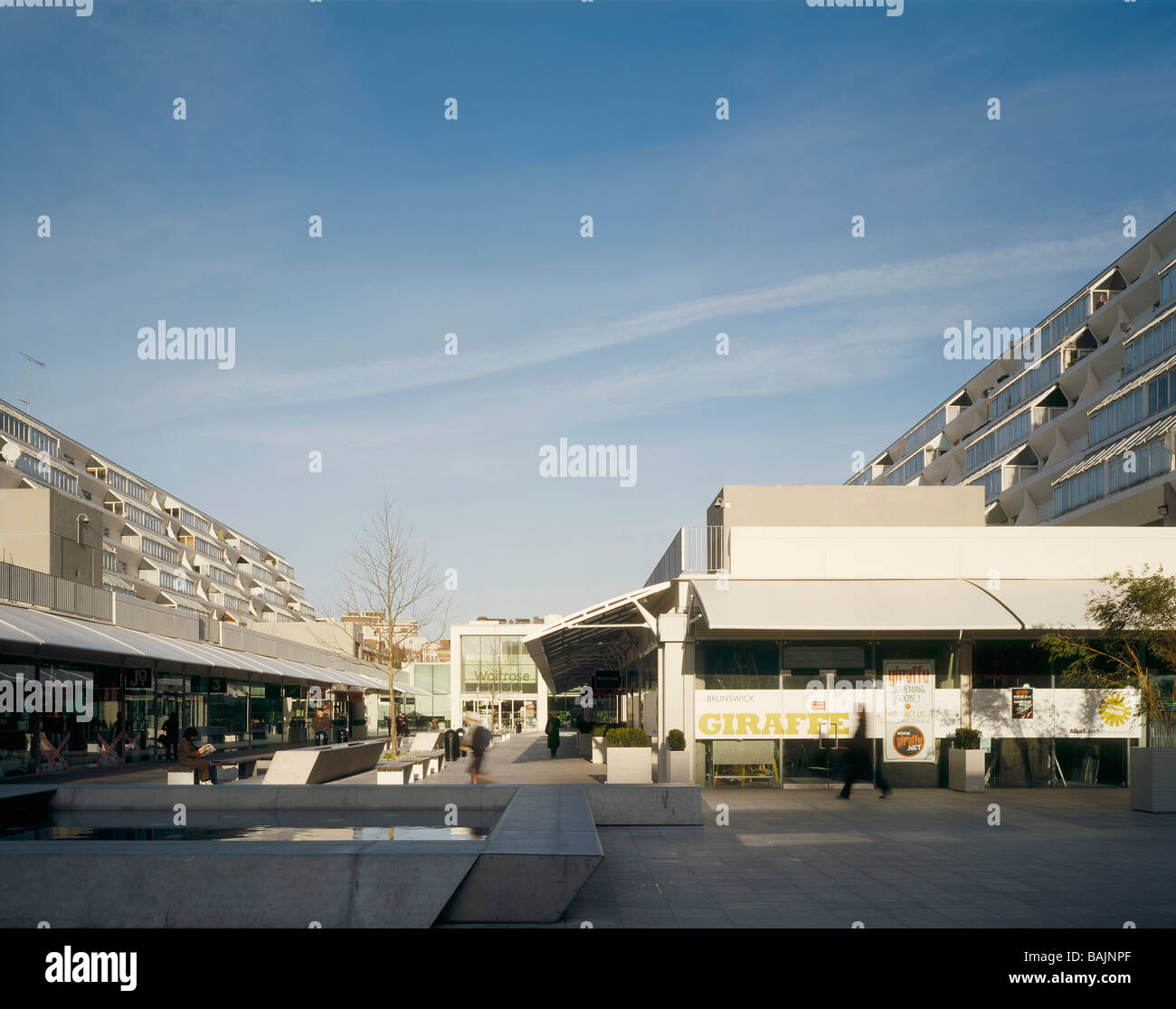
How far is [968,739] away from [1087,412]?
1874 inches

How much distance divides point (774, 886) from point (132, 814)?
28.6ft

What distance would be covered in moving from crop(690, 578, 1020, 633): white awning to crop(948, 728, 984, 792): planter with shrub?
206 centimetres

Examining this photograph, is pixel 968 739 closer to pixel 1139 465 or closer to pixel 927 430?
pixel 1139 465

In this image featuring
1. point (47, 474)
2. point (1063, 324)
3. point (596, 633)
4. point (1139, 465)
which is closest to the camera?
point (596, 633)

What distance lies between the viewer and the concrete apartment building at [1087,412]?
50406 millimetres

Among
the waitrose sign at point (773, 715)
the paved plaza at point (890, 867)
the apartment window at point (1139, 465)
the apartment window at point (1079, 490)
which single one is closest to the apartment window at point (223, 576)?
the apartment window at point (1079, 490)

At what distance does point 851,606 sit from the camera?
65.4 feet

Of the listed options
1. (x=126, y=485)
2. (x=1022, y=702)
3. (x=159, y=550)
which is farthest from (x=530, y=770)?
(x=126, y=485)

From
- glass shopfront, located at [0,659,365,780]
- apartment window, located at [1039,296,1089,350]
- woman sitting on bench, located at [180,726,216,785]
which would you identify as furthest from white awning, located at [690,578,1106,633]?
apartment window, located at [1039,296,1089,350]

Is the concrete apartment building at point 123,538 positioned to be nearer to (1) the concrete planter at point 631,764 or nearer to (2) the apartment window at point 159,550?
(2) the apartment window at point 159,550

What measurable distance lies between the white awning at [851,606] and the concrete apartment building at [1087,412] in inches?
775
